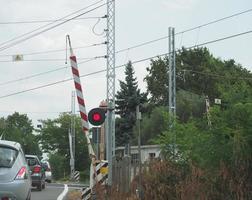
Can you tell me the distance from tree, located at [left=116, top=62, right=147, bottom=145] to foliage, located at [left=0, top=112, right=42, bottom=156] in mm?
24361

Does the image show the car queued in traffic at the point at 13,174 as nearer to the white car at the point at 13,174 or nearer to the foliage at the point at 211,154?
the white car at the point at 13,174

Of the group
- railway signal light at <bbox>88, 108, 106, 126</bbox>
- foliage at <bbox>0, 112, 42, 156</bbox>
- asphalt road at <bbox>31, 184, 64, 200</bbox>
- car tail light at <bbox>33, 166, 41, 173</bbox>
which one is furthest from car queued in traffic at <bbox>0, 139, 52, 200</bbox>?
foliage at <bbox>0, 112, 42, 156</bbox>

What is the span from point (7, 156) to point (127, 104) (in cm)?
6433

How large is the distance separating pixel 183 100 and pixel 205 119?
5665 cm

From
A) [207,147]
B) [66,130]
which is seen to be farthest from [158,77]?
[207,147]

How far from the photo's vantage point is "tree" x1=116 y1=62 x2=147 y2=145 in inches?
2923

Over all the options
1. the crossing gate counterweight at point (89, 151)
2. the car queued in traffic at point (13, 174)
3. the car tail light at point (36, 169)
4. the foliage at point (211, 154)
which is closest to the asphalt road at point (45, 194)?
the car tail light at point (36, 169)

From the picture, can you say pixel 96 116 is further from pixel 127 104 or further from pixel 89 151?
pixel 127 104

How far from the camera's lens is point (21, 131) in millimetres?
116500

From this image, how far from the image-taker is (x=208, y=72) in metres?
73.3

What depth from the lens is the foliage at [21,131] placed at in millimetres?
99750

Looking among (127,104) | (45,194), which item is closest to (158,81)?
(127,104)

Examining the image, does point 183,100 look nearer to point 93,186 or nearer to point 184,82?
point 184,82

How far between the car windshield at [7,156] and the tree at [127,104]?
198 ft
